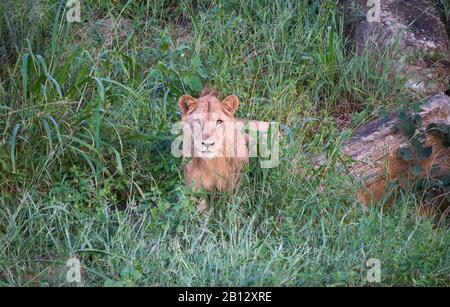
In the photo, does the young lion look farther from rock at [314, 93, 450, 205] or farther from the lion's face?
rock at [314, 93, 450, 205]

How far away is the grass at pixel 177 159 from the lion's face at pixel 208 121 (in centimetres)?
31

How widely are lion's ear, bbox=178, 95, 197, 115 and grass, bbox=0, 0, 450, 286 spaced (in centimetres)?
32

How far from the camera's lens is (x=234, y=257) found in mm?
5602

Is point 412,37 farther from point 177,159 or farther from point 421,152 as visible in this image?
point 177,159

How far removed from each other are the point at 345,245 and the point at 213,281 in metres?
1.05

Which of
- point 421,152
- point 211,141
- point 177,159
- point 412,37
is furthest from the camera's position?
point 412,37

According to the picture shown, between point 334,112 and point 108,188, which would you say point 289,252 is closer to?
point 108,188

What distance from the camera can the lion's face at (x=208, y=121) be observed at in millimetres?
6395

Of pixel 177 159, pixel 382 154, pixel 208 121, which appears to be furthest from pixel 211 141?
pixel 382 154

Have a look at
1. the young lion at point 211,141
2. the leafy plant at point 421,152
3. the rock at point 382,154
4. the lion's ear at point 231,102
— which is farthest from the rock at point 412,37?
the young lion at point 211,141

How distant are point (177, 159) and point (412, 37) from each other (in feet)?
10.1

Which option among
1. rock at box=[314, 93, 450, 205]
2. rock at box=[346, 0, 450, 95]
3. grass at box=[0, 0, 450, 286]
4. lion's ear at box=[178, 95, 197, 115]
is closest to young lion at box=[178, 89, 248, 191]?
lion's ear at box=[178, 95, 197, 115]

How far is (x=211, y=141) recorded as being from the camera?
6.39 meters

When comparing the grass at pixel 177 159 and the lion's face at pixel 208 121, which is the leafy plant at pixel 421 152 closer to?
the grass at pixel 177 159
